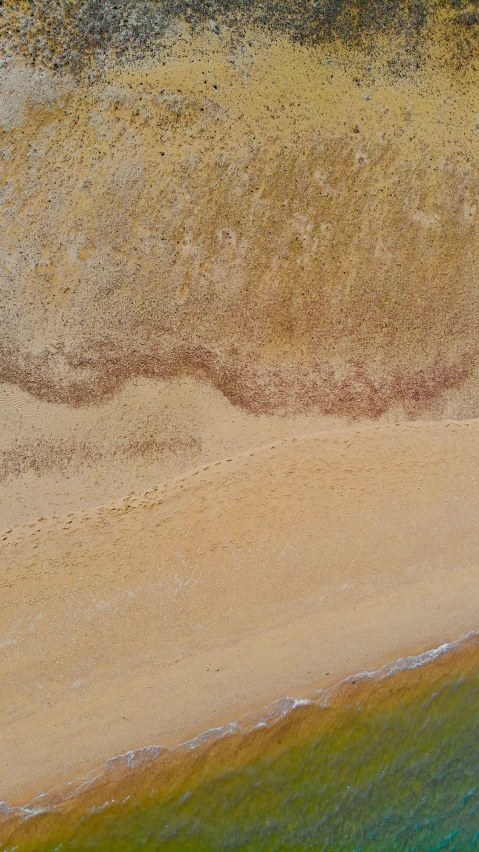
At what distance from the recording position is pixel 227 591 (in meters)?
8.41

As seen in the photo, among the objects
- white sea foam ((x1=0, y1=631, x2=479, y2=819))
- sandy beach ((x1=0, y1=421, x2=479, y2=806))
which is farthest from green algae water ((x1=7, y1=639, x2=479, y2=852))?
sandy beach ((x1=0, y1=421, x2=479, y2=806))

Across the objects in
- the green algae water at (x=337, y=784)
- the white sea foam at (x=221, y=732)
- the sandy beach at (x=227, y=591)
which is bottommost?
the green algae water at (x=337, y=784)

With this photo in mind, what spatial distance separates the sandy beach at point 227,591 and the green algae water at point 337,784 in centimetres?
50

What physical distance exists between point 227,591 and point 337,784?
3.35m

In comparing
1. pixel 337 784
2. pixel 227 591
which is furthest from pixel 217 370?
pixel 337 784

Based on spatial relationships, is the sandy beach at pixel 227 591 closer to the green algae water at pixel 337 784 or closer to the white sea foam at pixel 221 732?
the white sea foam at pixel 221 732

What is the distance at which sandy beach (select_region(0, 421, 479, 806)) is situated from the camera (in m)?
8.17

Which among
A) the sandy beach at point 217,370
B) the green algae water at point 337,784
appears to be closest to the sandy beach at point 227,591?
the sandy beach at point 217,370

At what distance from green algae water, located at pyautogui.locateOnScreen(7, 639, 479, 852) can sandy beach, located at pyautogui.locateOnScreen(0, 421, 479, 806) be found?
50 centimetres

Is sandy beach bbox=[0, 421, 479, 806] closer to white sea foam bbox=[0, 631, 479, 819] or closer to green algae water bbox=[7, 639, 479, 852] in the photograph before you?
white sea foam bbox=[0, 631, 479, 819]

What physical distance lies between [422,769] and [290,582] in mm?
3586

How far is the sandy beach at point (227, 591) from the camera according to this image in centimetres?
817

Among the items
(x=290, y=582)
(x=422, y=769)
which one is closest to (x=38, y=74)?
(x=290, y=582)

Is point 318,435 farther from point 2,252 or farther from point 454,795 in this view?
point 454,795
